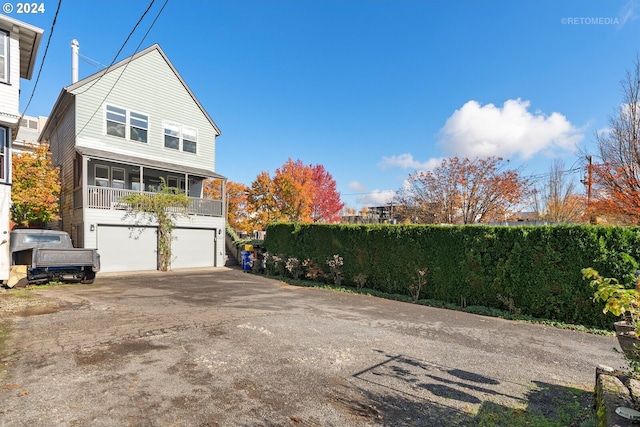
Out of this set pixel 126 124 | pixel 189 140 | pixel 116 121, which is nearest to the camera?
pixel 116 121

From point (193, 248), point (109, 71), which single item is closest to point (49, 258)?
point (193, 248)

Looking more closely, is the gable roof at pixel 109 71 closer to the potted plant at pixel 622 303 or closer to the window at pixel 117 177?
the window at pixel 117 177

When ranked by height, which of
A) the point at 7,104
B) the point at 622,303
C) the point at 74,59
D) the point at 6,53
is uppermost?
the point at 74,59

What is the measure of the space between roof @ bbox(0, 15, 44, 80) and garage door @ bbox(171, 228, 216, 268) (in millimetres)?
8936

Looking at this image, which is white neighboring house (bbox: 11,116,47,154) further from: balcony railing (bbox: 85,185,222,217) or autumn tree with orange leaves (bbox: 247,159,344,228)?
autumn tree with orange leaves (bbox: 247,159,344,228)

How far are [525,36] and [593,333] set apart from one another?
8209mm

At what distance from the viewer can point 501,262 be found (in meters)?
8.37

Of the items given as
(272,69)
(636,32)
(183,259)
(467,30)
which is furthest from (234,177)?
(636,32)

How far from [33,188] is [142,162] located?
448 centimetres

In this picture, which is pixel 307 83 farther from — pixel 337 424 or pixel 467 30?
pixel 337 424

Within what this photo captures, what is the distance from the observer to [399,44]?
1273cm

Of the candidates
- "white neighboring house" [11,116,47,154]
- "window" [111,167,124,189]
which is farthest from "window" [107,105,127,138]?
"white neighboring house" [11,116,47,154]

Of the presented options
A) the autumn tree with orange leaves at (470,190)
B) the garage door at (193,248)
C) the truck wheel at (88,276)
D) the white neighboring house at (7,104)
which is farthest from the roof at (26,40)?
the autumn tree with orange leaves at (470,190)

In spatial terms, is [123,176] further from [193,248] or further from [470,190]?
[470,190]
